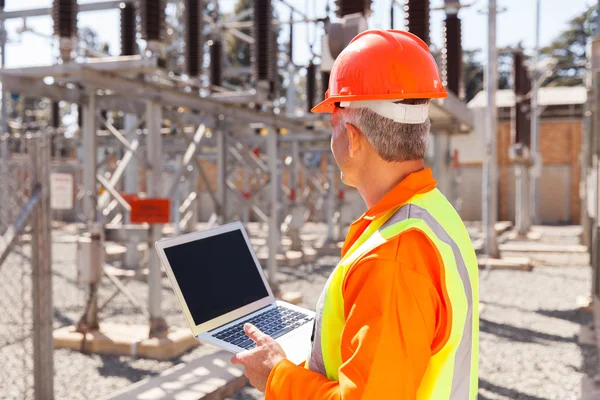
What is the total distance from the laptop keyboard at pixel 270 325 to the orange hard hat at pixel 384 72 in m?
0.74

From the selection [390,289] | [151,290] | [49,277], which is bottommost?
[151,290]

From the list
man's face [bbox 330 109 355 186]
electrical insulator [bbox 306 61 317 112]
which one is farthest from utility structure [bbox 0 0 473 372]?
man's face [bbox 330 109 355 186]

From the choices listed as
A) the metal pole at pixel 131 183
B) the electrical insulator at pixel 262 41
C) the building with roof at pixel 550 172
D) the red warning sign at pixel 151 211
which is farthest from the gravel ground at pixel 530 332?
the building with roof at pixel 550 172

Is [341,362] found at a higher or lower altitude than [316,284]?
higher

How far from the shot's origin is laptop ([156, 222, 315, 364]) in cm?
194

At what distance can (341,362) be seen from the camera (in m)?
1.48

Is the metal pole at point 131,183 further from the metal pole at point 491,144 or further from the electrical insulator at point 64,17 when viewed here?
the metal pole at point 491,144

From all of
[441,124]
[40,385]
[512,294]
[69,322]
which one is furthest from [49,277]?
[512,294]

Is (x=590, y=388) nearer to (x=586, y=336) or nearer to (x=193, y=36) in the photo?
(x=586, y=336)

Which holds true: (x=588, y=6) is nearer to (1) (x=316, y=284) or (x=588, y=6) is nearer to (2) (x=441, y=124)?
(2) (x=441, y=124)

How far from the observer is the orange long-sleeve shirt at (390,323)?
131 cm

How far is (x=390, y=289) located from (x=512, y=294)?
29.4 ft

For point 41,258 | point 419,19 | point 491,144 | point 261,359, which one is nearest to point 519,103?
point 491,144

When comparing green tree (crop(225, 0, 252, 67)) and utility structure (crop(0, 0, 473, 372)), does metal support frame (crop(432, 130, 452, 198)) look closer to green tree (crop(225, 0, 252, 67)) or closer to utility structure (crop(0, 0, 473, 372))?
utility structure (crop(0, 0, 473, 372))
